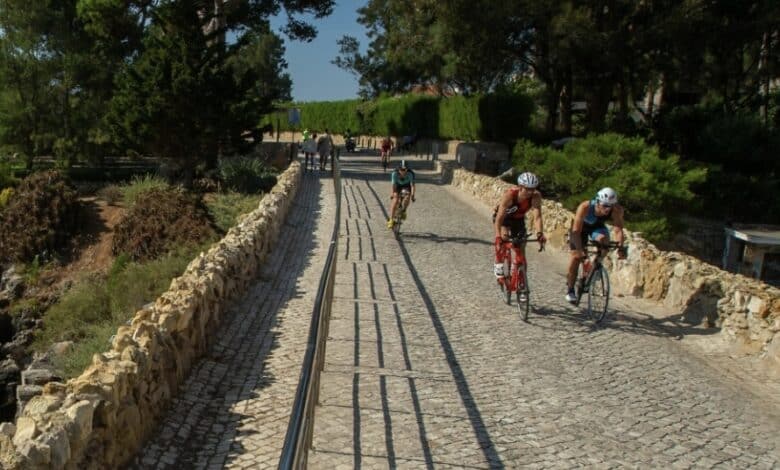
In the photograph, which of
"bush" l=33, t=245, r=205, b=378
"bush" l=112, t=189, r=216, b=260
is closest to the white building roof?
"bush" l=112, t=189, r=216, b=260

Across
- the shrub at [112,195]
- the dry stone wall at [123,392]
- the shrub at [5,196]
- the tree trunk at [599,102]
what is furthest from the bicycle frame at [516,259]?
the shrub at [5,196]

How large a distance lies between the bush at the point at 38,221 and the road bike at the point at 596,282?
18.4 meters

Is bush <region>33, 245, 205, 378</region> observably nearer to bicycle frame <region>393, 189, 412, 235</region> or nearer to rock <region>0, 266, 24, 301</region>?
rock <region>0, 266, 24, 301</region>

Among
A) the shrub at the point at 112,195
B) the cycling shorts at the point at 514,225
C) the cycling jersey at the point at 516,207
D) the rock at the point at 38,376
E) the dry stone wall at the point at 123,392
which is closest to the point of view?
the dry stone wall at the point at 123,392

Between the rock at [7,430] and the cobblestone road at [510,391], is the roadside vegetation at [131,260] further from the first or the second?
the rock at [7,430]

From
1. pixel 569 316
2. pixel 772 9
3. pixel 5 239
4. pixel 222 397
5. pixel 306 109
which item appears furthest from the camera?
pixel 306 109

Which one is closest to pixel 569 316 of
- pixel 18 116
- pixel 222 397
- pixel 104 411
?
pixel 222 397

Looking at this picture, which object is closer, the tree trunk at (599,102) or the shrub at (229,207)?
the shrub at (229,207)

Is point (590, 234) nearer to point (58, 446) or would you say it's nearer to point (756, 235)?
point (58, 446)

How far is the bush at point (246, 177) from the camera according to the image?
2405cm

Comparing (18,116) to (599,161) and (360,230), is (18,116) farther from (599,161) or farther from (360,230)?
(599,161)

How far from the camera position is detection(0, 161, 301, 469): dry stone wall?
4305 millimetres

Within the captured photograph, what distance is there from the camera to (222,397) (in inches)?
253

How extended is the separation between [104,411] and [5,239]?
21114 millimetres
